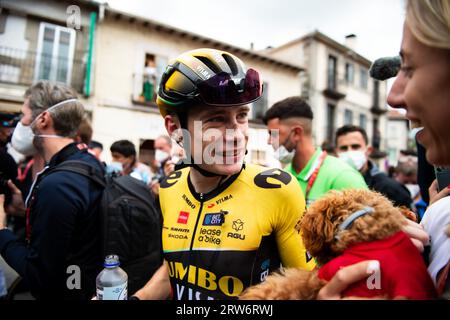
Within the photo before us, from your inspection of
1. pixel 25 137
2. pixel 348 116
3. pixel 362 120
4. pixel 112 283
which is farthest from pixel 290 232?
pixel 362 120

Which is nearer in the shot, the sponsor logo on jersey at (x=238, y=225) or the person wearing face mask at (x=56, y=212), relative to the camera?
the sponsor logo on jersey at (x=238, y=225)

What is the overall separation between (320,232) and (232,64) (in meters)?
0.89

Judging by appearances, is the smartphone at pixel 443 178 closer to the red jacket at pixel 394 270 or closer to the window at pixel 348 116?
the red jacket at pixel 394 270

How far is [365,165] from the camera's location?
14.1ft

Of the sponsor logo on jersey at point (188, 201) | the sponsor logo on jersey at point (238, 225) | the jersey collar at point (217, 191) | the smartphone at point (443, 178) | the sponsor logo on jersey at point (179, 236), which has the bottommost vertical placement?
the sponsor logo on jersey at point (179, 236)

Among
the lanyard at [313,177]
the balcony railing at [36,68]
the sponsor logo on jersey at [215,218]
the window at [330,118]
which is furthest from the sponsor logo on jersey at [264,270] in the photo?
the window at [330,118]

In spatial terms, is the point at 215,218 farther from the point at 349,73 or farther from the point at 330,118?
the point at 349,73

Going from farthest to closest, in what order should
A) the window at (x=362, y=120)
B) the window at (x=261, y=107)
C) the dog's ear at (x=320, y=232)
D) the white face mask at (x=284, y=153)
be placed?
the window at (x=362, y=120), the window at (x=261, y=107), the white face mask at (x=284, y=153), the dog's ear at (x=320, y=232)

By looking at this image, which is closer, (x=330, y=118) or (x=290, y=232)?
(x=290, y=232)

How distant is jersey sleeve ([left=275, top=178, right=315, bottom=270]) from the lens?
1299 millimetres

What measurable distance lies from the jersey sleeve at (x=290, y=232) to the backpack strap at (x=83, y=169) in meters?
1.26

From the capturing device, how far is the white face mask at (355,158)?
4242 millimetres

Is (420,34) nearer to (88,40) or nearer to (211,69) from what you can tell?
(211,69)

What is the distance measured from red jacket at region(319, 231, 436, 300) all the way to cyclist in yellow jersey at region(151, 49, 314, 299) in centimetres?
52
